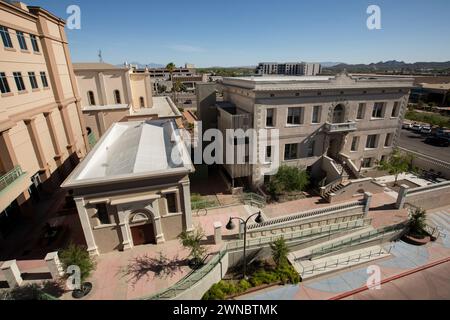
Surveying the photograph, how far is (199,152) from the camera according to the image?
99.7 feet

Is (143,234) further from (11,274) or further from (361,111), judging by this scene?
(361,111)

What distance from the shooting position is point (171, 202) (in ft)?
53.9

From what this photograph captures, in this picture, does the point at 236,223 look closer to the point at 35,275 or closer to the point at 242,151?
the point at 242,151

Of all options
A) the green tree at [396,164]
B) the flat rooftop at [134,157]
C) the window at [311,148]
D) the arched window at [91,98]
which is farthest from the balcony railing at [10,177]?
the green tree at [396,164]

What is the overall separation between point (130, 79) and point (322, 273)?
37429 mm

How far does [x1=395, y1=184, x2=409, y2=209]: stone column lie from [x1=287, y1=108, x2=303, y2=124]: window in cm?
1127

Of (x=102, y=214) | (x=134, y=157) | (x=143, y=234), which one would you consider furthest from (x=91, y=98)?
(x=143, y=234)

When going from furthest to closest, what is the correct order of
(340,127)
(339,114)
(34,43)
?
(339,114) < (340,127) < (34,43)

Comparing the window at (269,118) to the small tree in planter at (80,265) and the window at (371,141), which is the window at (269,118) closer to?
the window at (371,141)

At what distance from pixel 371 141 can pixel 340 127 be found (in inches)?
258

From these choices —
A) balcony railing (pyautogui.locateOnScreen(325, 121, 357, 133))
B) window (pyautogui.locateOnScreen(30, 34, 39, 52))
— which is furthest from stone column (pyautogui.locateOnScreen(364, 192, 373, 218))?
window (pyautogui.locateOnScreen(30, 34, 39, 52))

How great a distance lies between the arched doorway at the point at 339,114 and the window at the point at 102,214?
23.7m

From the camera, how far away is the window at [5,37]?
1808 centimetres

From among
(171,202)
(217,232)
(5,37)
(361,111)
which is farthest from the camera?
(361,111)
